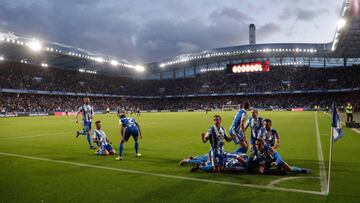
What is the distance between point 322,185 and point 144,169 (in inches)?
Answer: 203

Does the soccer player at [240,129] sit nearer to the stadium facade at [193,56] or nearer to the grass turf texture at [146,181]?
the grass turf texture at [146,181]

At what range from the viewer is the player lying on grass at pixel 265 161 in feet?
27.1

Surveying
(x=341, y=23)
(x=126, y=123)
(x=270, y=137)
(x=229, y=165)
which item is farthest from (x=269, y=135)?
(x=341, y=23)

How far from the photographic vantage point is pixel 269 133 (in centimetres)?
867

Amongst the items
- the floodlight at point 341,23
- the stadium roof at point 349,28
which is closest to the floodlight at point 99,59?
the stadium roof at point 349,28

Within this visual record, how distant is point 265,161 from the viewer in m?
8.43

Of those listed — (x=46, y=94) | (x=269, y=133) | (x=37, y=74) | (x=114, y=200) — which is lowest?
(x=114, y=200)

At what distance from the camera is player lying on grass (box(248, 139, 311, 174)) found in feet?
27.1

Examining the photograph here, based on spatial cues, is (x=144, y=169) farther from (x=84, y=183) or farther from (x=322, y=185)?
(x=322, y=185)

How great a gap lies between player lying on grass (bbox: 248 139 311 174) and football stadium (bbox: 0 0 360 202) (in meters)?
0.03

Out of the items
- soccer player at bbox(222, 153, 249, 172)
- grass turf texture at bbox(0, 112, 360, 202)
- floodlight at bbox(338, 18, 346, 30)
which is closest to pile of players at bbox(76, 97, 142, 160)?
grass turf texture at bbox(0, 112, 360, 202)

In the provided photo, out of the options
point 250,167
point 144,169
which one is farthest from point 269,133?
point 144,169

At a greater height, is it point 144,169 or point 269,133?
point 269,133

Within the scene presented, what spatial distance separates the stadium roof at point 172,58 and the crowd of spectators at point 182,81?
102 inches
